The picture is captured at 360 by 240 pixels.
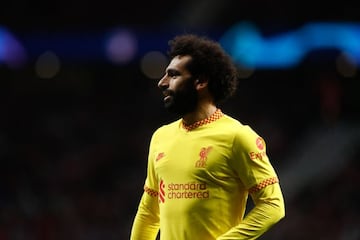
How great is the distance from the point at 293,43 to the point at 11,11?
395cm

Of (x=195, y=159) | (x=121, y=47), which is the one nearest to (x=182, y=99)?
(x=195, y=159)

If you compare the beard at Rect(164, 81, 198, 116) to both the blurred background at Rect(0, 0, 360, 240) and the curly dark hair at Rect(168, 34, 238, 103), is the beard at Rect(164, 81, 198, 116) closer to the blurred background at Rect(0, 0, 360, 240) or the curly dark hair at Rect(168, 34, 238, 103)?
the curly dark hair at Rect(168, 34, 238, 103)

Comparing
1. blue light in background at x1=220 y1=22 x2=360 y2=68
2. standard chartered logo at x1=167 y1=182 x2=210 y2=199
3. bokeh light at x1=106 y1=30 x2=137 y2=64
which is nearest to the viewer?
standard chartered logo at x1=167 y1=182 x2=210 y2=199

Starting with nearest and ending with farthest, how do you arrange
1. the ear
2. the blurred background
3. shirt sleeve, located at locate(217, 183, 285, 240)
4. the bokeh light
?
shirt sleeve, located at locate(217, 183, 285, 240) < the ear < the blurred background < the bokeh light

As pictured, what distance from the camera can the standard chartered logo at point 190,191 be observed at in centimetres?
338

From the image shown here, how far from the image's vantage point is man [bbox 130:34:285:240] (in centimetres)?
331

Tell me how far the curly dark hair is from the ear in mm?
17

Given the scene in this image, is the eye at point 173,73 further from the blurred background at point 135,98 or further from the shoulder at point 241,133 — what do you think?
the blurred background at point 135,98

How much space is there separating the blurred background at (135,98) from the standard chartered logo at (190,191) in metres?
7.38

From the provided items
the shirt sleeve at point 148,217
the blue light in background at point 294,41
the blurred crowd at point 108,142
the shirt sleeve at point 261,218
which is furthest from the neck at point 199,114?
the blue light in background at point 294,41

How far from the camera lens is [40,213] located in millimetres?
10766

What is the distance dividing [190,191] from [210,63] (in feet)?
1.79

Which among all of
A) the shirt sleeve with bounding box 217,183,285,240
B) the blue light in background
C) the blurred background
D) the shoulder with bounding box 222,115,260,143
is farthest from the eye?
the blue light in background

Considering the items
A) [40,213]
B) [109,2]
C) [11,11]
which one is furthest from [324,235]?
[11,11]
